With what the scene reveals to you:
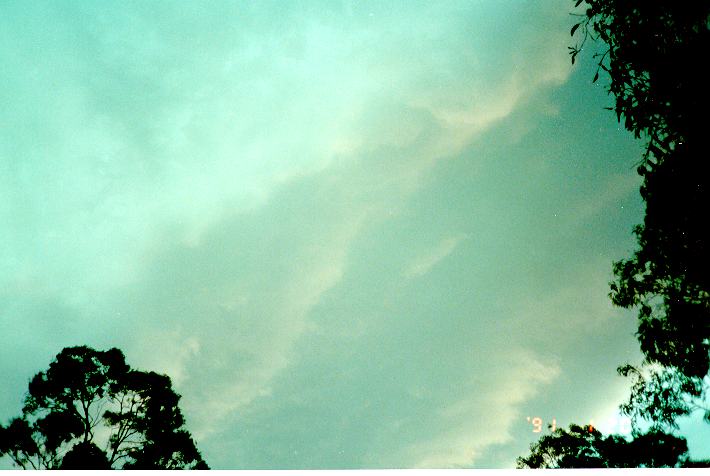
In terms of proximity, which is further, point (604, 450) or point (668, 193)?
point (604, 450)

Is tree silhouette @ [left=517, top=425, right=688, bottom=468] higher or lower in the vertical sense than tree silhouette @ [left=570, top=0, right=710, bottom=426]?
→ lower

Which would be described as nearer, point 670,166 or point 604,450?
point 670,166

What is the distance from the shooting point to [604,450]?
10250 mm

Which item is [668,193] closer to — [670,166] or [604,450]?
[670,166]

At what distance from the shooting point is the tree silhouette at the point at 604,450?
8.02 m

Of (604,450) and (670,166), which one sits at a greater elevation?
(670,166)

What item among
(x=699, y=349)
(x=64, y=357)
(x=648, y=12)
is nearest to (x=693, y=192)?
(x=648, y=12)

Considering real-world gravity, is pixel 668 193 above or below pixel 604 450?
above

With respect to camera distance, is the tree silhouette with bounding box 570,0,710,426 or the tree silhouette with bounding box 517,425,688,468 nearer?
the tree silhouette with bounding box 570,0,710,426

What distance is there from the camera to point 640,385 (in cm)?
827

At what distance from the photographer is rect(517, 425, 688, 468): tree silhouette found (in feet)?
26.3

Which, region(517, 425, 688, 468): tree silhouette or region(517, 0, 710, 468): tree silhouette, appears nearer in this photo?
region(517, 0, 710, 468): tree silhouette

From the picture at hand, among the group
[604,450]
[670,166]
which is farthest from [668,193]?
[604,450]

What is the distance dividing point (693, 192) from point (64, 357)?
15.5 m
